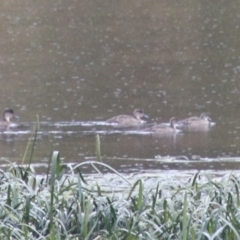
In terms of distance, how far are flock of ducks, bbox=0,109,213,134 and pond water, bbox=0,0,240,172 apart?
11 cm

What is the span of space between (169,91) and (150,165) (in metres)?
4.24

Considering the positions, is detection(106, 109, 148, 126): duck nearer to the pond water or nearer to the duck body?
the pond water

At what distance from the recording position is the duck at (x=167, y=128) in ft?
37.6

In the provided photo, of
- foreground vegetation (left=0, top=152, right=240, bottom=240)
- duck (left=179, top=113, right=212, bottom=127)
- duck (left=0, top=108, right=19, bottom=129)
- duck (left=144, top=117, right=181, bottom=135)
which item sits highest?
duck (left=0, top=108, right=19, bottom=129)

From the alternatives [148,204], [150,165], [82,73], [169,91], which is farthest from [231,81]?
[148,204]

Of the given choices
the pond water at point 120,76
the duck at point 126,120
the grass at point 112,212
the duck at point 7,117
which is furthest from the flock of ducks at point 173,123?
the grass at point 112,212

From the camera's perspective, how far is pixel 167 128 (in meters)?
11.5

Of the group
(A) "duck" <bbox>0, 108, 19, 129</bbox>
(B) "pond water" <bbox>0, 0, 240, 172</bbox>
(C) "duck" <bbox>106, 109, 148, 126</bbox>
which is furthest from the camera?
(A) "duck" <bbox>0, 108, 19, 129</bbox>

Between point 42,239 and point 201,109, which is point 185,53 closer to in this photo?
point 201,109

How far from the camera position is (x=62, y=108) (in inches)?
509

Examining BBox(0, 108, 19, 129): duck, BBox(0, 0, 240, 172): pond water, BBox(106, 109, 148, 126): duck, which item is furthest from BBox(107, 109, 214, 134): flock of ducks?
BBox(0, 108, 19, 129): duck

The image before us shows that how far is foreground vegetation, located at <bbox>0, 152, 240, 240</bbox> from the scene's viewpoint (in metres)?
4.38

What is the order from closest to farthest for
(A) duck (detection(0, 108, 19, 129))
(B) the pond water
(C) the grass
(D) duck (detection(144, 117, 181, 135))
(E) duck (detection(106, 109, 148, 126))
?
(C) the grass, (B) the pond water, (D) duck (detection(144, 117, 181, 135)), (E) duck (detection(106, 109, 148, 126)), (A) duck (detection(0, 108, 19, 129))

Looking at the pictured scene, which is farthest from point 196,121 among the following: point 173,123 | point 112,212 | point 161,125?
point 112,212
